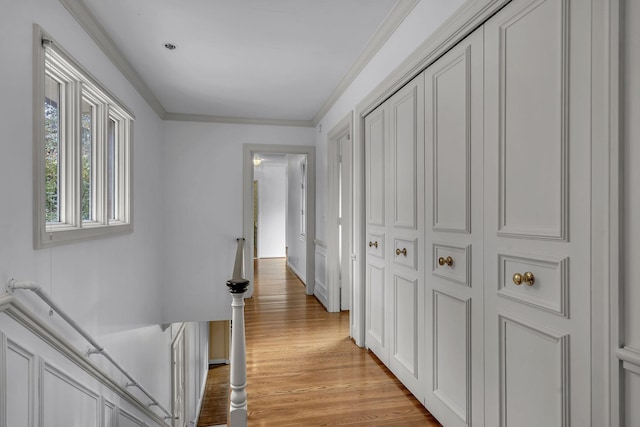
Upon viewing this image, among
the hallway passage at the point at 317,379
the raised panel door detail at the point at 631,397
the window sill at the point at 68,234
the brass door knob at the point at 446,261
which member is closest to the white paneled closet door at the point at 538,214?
the raised panel door detail at the point at 631,397

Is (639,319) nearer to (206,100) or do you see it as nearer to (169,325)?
(206,100)

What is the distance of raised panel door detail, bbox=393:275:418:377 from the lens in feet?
7.23

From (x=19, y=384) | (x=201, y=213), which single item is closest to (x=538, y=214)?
(x=19, y=384)

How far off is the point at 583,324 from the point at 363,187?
2088 millimetres

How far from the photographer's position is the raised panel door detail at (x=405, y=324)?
2203mm

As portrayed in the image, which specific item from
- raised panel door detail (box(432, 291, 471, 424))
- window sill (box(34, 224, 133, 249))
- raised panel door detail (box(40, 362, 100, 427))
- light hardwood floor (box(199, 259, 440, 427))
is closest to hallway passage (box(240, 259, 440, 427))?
light hardwood floor (box(199, 259, 440, 427))

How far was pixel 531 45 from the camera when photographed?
1294mm

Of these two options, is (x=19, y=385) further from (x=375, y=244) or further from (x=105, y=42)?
(x=105, y=42)

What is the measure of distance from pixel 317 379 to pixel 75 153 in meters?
2.26

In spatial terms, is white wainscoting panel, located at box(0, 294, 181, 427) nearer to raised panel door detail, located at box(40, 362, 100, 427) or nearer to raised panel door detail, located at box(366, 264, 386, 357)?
raised panel door detail, located at box(40, 362, 100, 427)

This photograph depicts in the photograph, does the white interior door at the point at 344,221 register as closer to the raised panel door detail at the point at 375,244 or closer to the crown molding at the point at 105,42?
the raised panel door detail at the point at 375,244

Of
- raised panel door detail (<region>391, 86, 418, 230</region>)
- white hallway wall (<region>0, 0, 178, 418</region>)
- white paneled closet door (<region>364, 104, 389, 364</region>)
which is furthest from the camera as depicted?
white paneled closet door (<region>364, 104, 389, 364</region>)

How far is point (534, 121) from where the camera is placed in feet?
4.20

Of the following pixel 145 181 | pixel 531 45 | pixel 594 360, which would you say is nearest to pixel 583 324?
pixel 594 360
